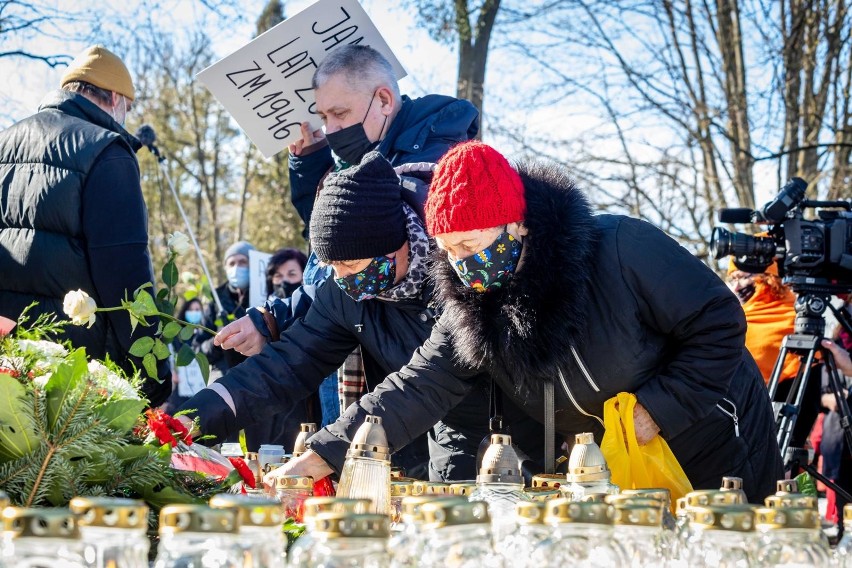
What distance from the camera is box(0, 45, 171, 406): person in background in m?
3.23

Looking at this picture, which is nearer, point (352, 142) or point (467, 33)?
point (352, 142)

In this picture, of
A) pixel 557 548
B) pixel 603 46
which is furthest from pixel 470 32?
pixel 557 548

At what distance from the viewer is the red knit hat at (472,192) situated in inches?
85.0

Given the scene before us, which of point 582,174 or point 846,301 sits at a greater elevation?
point 582,174

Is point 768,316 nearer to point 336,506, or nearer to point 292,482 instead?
point 292,482

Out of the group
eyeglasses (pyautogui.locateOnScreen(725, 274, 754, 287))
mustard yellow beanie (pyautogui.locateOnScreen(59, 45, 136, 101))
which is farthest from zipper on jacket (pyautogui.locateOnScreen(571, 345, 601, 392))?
eyeglasses (pyautogui.locateOnScreen(725, 274, 754, 287))

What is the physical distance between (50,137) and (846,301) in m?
3.42

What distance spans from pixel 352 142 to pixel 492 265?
1.07 meters

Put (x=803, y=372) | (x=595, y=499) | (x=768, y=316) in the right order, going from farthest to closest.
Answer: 1. (x=768, y=316)
2. (x=803, y=372)
3. (x=595, y=499)

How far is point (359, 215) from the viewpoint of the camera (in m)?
2.50

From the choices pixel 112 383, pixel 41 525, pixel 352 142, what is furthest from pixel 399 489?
pixel 352 142

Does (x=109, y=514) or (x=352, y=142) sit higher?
(x=352, y=142)

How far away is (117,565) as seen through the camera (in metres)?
0.99

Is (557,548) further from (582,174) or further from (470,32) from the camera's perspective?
(582,174)
